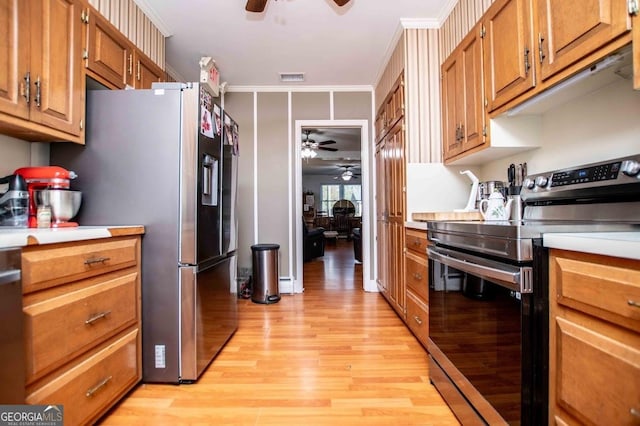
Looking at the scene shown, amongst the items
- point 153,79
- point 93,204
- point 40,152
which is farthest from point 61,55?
point 153,79

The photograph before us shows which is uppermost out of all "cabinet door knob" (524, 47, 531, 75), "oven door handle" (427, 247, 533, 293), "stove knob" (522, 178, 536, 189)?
"cabinet door knob" (524, 47, 531, 75)

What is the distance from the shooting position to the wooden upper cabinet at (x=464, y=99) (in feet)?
6.22

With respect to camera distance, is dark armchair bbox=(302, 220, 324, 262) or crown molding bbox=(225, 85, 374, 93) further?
dark armchair bbox=(302, 220, 324, 262)

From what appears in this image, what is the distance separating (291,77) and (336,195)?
9591mm

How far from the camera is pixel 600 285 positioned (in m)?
0.80

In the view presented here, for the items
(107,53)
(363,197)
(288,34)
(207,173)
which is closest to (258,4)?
(288,34)

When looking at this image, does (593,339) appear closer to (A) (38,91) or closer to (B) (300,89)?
(A) (38,91)

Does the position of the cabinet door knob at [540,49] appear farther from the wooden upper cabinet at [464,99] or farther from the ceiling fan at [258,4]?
the ceiling fan at [258,4]

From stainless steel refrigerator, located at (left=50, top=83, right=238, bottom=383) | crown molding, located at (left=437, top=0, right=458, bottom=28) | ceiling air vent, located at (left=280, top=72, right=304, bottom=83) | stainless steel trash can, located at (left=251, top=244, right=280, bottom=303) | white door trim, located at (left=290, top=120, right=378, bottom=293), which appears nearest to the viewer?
stainless steel refrigerator, located at (left=50, top=83, right=238, bottom=383)

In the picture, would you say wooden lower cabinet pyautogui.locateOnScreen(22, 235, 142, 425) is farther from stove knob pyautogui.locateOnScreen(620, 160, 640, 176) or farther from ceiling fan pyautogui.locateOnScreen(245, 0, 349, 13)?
stove knob pyautogui.locateOnScreen(620, 160, 640, 176)

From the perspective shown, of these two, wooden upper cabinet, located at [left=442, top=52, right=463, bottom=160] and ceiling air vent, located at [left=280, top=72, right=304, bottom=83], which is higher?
ceiling air vent, located at [left=280, top=72, right=304, bottom=83]

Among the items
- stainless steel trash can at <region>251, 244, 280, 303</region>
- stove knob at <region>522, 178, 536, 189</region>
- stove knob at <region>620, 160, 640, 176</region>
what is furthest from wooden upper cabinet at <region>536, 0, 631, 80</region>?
stainless steel trash can at <region>251, 244, 280, 303</region>

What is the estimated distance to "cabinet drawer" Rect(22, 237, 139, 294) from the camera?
3.53ft

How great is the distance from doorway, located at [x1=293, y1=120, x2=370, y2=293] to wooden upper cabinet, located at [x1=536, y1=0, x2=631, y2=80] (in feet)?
8.41
